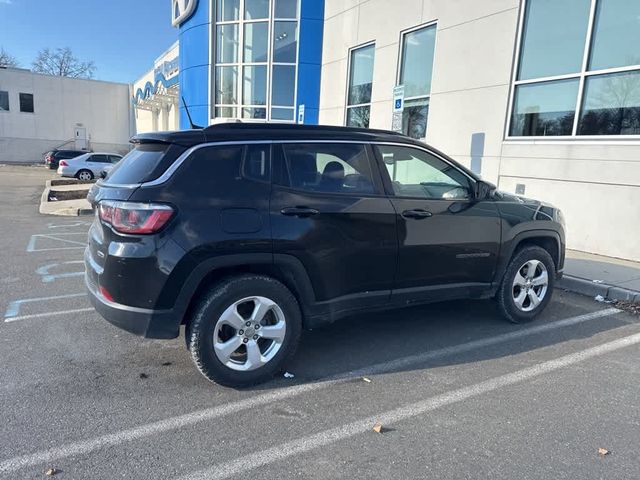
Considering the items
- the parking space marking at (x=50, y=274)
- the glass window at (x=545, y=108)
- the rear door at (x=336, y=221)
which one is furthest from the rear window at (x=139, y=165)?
the glass window at (x=545, y=108)

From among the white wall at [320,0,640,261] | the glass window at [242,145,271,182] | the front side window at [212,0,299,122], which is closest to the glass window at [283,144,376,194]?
the glass window at [242,145,271,182]

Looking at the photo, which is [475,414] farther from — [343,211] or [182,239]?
[182,239]

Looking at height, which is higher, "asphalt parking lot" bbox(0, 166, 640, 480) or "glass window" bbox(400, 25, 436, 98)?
"glass window" bbox(400, 25, 436, 98)

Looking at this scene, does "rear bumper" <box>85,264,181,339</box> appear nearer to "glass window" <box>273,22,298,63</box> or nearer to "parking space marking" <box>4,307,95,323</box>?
"parking space marking" <box>4,307,95,323</box>

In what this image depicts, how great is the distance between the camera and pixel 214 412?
10.5 ft

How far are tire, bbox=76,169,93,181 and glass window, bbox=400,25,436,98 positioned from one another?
817 inches

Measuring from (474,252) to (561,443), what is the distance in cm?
192

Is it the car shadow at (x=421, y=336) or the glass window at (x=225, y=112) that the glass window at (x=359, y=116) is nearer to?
the glass window at (x=225, y=112)

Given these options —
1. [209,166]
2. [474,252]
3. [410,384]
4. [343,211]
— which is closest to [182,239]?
[209,166]

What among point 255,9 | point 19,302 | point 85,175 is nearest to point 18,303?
point 19,302

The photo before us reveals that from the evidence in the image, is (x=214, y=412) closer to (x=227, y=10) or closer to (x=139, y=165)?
Result: (x=139, y=165)

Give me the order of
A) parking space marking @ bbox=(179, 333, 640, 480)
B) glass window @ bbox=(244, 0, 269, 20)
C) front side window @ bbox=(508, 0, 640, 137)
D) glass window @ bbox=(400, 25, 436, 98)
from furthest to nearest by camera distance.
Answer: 1. glass window @ bbox=(244, 0, 269, 20)
2. glass window @ bbox=(400, 25, 436, 98)
3. front side window @ bbox=(508, 0, 640, 137)
4. parking space marking @ bbox=(179, 333, 640, 480)

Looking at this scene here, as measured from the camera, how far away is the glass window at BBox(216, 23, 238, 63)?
1875 centimetres

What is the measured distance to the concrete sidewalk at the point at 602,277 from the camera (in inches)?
234
